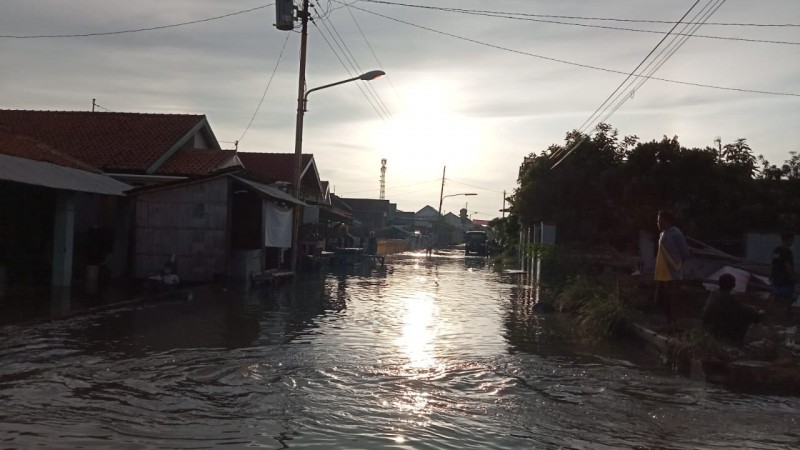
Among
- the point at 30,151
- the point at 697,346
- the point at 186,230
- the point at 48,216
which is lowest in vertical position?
the point at 697,346

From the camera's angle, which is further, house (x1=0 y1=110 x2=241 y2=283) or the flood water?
house (x1=0 y1=110 x2=241 y2=283)

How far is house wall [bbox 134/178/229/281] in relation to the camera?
66.9 feet

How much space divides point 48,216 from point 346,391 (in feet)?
52.1

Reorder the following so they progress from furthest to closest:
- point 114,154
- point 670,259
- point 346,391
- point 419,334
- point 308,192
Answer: point 308,192, point 114,154, point 419,334, point 670,259, point 346,391

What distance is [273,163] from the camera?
137 ft

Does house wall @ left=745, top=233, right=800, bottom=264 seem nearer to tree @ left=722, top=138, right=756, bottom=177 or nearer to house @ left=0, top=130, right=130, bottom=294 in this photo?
tree @ left=722, top=138, right=756, bottom=177

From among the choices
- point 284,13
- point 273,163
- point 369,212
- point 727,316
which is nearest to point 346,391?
point 727,316

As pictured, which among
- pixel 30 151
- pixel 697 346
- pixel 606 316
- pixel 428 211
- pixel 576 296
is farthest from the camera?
pixel 428 211

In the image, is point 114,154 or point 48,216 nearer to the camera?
point 48,216

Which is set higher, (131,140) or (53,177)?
(131,140)

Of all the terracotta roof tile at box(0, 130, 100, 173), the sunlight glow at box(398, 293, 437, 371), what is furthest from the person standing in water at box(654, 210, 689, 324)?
the terracotta roof tile at box(0, 130, 100, 173)

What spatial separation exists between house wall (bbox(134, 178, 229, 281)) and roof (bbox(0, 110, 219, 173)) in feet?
13.7

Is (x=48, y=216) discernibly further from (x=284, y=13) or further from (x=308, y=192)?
(x=308, y=192)

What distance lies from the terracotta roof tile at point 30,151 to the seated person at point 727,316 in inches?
601
